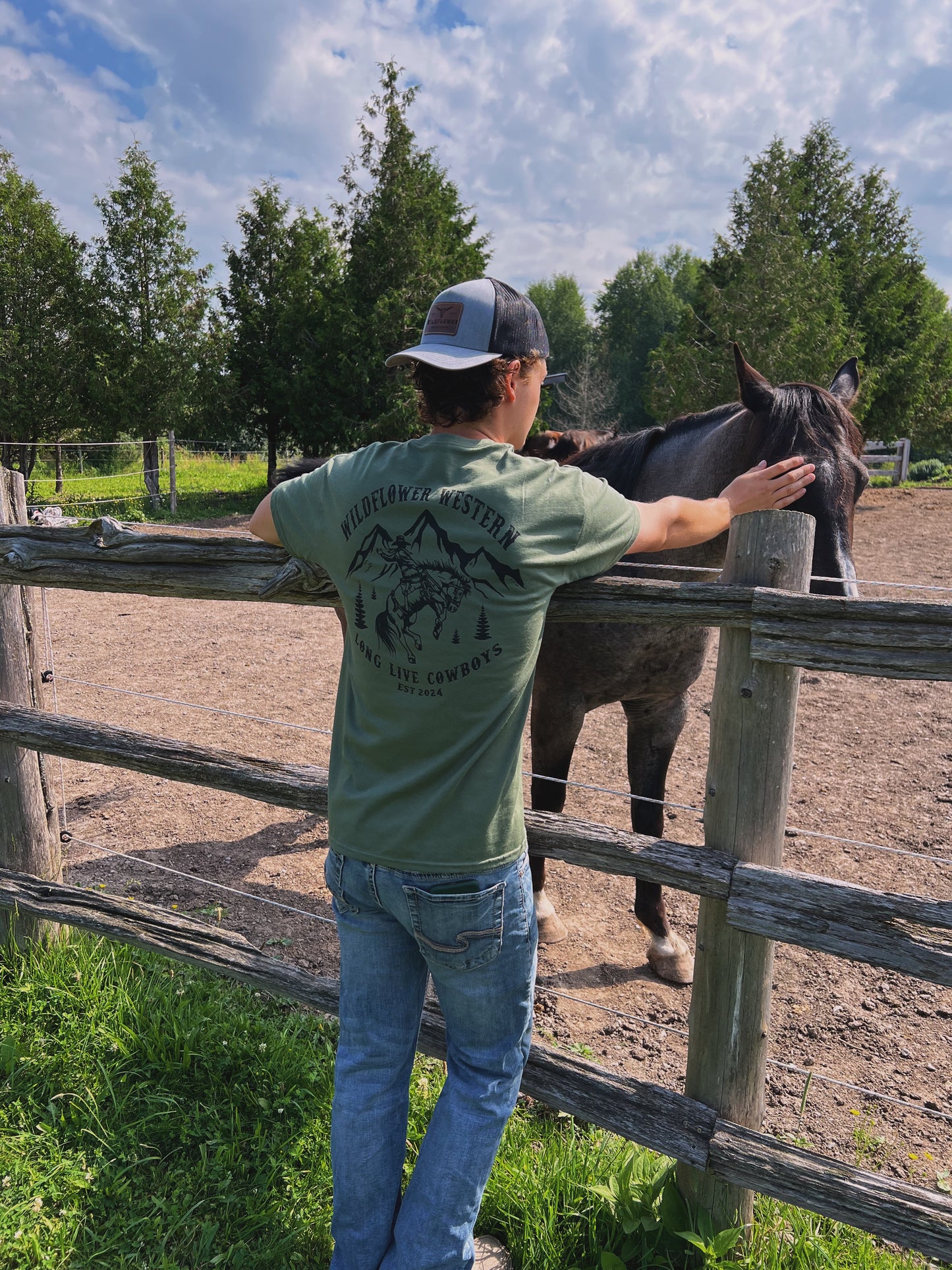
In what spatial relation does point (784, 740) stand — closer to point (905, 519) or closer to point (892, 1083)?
point (892, 1083)

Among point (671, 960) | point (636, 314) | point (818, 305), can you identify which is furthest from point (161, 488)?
point (636, 314)

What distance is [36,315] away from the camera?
19000 millimetres

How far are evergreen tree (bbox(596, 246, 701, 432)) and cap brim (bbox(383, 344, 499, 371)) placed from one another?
5607 centimetres

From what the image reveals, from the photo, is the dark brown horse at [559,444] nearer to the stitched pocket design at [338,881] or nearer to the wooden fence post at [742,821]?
the wooden fence post at [742,821]

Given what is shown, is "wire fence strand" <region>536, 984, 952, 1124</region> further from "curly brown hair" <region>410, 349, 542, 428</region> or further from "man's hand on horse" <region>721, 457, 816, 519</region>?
"curly brown hair" <region>410, 349, 542, 428</region>

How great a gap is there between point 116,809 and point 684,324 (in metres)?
20.7

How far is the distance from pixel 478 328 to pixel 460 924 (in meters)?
1.19

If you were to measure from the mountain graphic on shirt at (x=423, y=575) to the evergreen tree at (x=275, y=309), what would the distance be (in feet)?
64.3

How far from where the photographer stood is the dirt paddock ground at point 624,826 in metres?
2.97

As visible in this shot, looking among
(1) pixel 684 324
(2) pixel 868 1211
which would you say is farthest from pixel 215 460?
(2) pixel 868 1211

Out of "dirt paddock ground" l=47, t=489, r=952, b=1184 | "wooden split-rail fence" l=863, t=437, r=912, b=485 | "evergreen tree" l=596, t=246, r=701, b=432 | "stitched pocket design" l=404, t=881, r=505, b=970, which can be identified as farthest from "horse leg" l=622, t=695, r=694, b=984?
"evergreen tree" l=596, t=246, r=701, b=432

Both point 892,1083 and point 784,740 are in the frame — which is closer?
point 784,740

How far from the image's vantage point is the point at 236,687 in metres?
7.12

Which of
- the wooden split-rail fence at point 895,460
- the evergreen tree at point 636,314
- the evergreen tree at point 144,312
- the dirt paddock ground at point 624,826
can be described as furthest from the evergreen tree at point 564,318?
the dirt paddock ground at point 624,826
